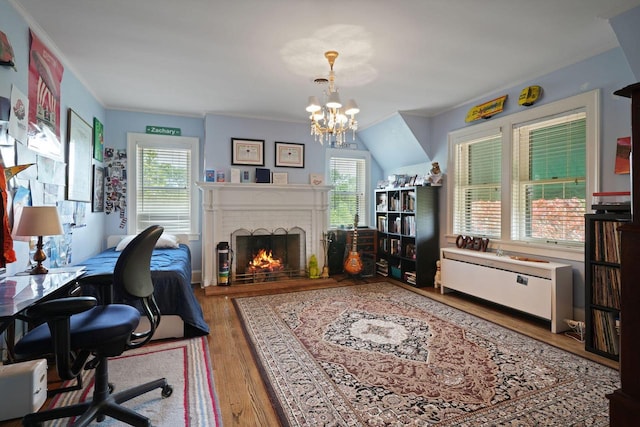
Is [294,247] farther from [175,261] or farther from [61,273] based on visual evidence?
[61,273]

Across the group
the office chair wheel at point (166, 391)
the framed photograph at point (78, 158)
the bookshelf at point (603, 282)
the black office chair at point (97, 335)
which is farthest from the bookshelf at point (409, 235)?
the framed photograph at point (78, 158)

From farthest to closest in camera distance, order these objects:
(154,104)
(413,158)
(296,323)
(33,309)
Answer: (413,158)
(154,104)
(296,323)
(33,309)

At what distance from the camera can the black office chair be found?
1370mm

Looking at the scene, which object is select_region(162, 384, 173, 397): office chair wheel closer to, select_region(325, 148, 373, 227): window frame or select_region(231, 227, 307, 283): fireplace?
select_region(231, 227, 307, 283): fireplace

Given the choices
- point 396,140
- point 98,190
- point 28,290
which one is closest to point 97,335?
point 28,290

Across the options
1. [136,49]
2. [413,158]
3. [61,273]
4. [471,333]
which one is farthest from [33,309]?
[413,158]

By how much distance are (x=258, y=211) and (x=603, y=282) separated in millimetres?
A: 3930

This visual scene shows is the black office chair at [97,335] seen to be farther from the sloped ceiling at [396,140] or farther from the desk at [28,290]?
the sloped ceiling at [396,140]

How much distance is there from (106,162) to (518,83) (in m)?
5.26

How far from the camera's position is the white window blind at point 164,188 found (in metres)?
4.66

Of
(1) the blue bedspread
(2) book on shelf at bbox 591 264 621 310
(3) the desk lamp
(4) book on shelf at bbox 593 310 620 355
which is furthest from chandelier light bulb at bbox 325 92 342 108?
(4) book on shelf at bbox 593 310 620 355

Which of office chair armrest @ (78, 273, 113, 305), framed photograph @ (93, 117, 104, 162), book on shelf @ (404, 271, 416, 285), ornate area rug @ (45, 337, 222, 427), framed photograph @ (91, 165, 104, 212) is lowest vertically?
ornate area rug @ (45, 337, 222, 427)

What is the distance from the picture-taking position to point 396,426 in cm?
166

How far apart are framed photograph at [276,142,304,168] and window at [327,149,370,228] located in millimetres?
584
